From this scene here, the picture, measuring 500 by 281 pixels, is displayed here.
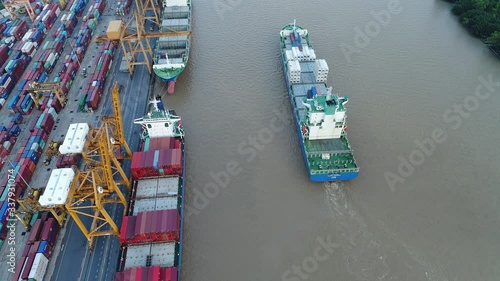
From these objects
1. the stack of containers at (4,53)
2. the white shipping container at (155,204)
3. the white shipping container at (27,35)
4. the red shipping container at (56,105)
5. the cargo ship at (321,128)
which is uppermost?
the white shipping container at (27,35)

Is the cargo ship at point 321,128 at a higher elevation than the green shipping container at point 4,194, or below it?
higher

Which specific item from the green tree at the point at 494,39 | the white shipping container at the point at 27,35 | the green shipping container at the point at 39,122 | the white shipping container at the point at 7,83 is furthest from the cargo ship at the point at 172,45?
the green tree at the point at 494,39

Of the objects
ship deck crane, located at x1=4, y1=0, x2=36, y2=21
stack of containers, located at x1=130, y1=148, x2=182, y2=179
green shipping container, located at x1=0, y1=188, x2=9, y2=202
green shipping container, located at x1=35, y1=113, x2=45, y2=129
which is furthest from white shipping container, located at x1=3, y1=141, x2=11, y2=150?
ship deck crane, located at x1=4, y1=0, x2=36, y2=21

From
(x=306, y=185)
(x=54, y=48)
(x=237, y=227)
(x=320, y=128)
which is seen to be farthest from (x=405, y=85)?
(x=54, y=48)

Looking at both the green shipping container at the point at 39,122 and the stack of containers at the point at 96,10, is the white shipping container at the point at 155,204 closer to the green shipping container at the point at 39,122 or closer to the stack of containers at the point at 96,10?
the green shipping container at the point at 39,122

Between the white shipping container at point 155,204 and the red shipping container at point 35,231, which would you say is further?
the white shipping container at point 155,204

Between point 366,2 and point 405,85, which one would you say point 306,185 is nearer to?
point 405,85
